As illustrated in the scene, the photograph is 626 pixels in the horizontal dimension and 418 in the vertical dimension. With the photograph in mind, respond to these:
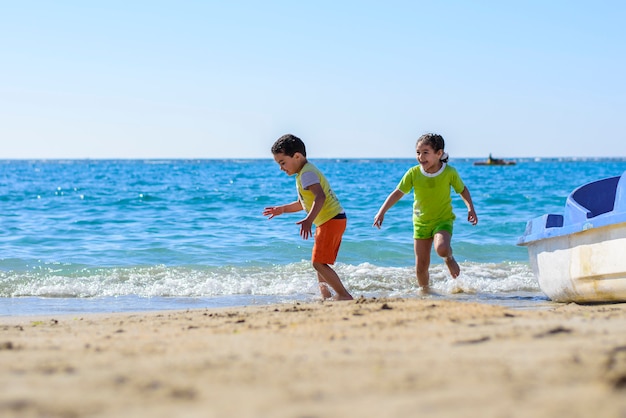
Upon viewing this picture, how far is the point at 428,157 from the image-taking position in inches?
275

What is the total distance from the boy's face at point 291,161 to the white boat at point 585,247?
196cm

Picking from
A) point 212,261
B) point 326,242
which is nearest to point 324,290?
point 326,242

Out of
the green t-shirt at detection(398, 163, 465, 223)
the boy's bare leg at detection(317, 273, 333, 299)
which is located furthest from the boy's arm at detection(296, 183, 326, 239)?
the green t-shirt at detection(398, 163, 465, 223)

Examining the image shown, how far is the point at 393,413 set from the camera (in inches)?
88.5

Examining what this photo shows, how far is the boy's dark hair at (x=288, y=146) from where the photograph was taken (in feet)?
20.6

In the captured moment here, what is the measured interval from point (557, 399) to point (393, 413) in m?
0.50

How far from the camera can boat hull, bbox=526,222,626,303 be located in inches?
209

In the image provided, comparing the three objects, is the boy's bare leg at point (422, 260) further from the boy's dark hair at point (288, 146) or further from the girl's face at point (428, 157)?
the boy's dark hair at point (288, 146)

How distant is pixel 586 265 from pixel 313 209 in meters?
2.07

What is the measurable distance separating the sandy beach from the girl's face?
2.86 m

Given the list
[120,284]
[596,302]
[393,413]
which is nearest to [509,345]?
[393,413]

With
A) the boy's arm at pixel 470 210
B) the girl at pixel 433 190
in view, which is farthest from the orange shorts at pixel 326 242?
the boy's arm at pixel 470 210

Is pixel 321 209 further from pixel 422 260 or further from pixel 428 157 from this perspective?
pixel 422 260

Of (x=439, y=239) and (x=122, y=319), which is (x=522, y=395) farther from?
(x=439, y=239)
